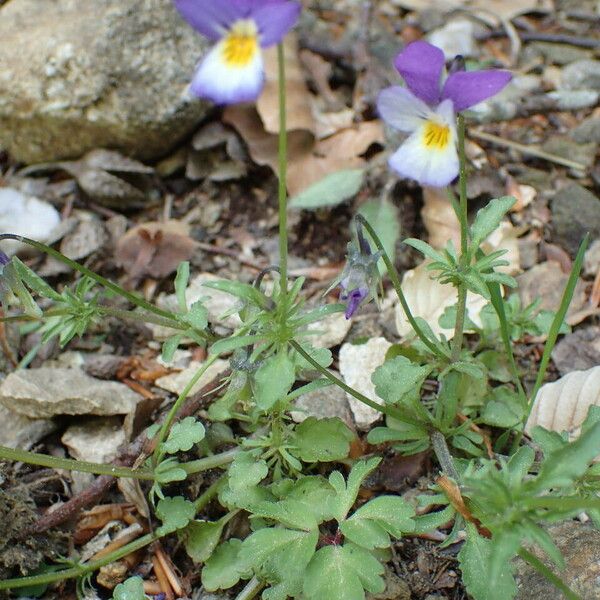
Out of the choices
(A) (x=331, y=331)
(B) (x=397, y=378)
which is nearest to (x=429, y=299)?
(A) (x=331, y=331)

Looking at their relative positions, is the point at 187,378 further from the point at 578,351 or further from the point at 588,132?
the point at 588,132

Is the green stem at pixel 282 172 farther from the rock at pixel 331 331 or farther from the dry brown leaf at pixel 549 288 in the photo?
the dry brown leaf at pixel 549 288

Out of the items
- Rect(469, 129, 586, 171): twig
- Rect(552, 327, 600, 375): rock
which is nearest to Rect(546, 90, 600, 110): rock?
Rect(469, 129, 586, 171): twig

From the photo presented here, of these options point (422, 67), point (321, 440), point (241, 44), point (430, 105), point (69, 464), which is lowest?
point (321, 440)

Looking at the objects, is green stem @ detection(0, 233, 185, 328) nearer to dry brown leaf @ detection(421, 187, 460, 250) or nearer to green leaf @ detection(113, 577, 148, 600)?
green leaf @ detection(113, 577, 148, 600)

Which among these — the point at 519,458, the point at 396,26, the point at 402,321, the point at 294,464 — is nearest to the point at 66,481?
the point at 294,464

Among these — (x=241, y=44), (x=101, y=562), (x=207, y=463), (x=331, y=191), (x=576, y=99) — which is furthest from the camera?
(x=576, y=99)
